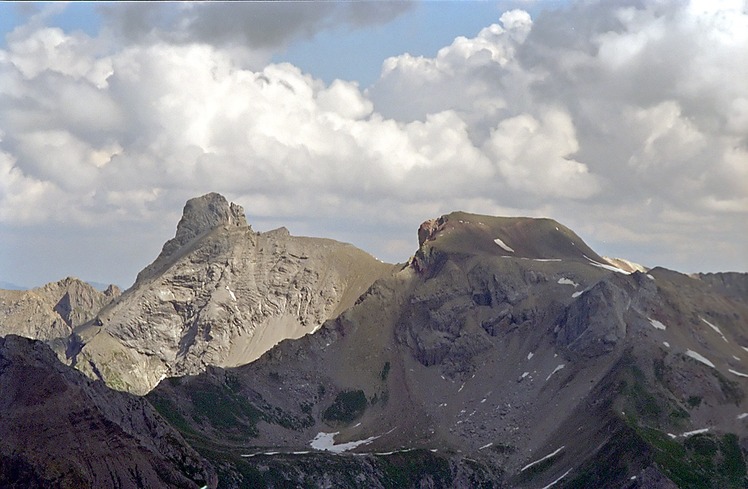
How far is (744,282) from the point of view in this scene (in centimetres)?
18362
